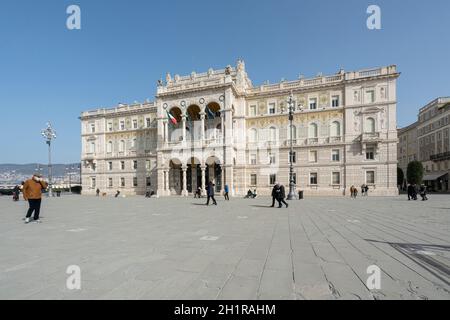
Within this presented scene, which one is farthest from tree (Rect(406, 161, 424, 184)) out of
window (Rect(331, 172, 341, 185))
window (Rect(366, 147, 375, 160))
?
window (Rect(331, 172, 341, 185))

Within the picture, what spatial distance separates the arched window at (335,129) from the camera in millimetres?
33144

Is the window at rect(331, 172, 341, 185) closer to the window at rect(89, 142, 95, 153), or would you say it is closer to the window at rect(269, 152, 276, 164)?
the window at rect(269, 152, 276, 164)

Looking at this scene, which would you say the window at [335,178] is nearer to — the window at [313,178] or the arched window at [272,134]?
the window at [313,178]

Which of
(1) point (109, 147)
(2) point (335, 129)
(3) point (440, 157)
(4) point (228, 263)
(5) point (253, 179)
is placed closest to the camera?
(4) point (228, 263)

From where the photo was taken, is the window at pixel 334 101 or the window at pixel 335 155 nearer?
the window at pixel 335 155

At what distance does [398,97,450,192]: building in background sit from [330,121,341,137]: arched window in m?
28.2

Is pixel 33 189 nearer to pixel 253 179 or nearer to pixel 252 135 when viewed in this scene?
pixel 253 179

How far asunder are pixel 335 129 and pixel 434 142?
110 ft

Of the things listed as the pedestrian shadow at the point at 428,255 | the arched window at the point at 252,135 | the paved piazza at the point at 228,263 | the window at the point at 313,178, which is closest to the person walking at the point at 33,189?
the paved piazza at the point at 228,263

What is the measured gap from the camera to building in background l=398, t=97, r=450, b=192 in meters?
45.5

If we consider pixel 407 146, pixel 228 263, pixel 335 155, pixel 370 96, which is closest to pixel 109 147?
pixel 335 155

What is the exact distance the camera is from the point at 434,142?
163 feet

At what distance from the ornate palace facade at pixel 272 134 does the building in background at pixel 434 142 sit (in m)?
25.9
